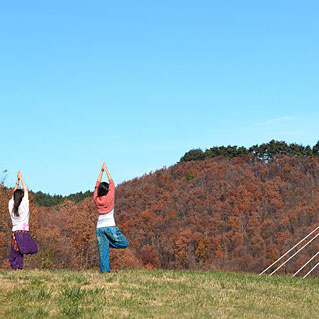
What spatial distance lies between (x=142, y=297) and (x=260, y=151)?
10401cm

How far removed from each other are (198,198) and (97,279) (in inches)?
3658

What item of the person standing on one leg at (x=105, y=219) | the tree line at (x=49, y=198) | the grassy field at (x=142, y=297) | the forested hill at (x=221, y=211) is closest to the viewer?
the grassy field at (x=142, y=297)

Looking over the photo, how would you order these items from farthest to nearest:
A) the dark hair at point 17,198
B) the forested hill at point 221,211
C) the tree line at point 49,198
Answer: the tree line at point 49,198
the forested hill at point 221,211
the dark hair at point 17,198

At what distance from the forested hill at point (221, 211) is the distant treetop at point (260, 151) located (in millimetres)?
1334

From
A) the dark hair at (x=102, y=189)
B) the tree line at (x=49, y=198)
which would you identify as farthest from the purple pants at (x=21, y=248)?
the tree line at (x=49, y=198)

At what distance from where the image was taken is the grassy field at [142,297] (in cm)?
853

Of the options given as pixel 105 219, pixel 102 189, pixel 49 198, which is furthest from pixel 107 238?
pixel 49 198

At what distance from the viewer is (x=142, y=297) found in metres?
9.49

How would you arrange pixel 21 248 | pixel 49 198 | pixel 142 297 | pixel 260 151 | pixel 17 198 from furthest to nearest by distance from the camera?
pixel 260 151 < pixel 49 198 < pixel 21 248 < pixel 17 198 < pixel 142 297

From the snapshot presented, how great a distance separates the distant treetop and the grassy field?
97.9 m

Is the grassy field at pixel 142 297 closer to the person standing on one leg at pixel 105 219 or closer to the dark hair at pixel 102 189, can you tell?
the person standing on one leg at pixel 105 219

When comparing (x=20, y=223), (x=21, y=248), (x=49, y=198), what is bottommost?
(x=21, y=248)

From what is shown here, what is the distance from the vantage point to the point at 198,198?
102938 mm

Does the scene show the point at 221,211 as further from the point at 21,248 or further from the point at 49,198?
the point at 21,248
